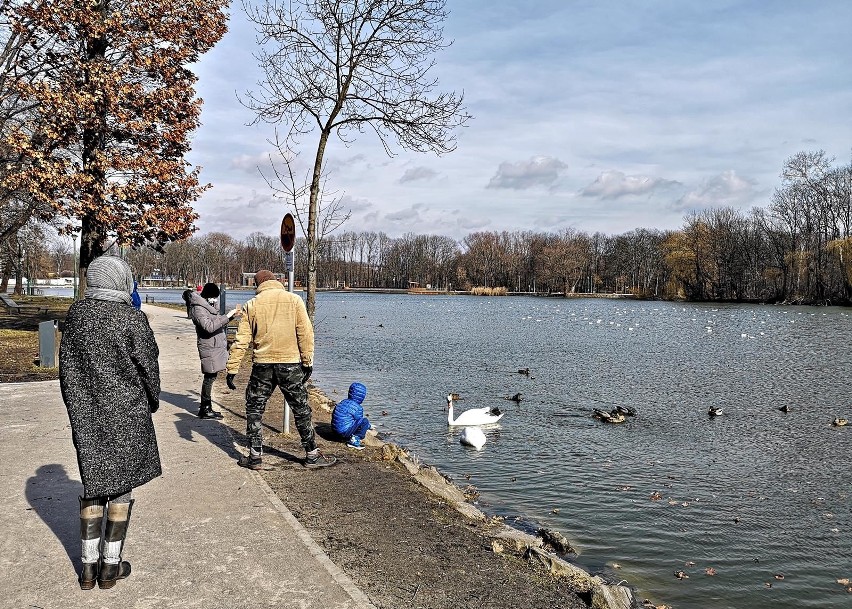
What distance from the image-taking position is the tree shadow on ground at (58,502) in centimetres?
519

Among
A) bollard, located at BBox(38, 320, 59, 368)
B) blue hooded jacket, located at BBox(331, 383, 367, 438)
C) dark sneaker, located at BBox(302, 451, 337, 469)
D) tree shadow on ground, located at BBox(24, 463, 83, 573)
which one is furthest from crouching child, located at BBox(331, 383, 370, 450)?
bollard, located at BBox(38, 320, 59, 368)

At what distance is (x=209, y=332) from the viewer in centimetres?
985

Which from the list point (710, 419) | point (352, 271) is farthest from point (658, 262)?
point (710, 419)

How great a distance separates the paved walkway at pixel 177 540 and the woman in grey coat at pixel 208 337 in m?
1.53

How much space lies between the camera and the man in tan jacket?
705 cm

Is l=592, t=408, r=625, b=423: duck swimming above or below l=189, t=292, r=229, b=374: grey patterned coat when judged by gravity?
below

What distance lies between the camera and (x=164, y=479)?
6.89m

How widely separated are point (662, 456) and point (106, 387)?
9863 millimetres

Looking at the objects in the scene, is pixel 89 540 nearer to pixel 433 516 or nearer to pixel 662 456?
pixel 433 516

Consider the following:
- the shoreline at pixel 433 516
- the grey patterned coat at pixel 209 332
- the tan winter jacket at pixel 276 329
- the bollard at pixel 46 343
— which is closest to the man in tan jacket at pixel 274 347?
the tan winter jacket at pixel 276 329

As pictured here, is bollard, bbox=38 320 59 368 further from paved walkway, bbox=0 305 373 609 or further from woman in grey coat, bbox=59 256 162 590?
woman in grey coat, bbox=59 256 162 590

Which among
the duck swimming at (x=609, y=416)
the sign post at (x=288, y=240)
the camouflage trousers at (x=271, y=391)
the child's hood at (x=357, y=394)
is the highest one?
the sign post at (x=288, y=240)

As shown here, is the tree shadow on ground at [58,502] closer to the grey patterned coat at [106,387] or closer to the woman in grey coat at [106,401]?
the woman in grey coat at [106,401]

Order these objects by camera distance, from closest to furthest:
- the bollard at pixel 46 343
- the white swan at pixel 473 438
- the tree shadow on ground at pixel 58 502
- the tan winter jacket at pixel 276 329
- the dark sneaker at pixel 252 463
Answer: the tree shadow on ground at pixel 58 502 < the tan winter jacket at pixel 276 329 < the dark sneaker at pixel 252 463 < the white swan at pixel 473 438 < the bollard at pixel 46 343
